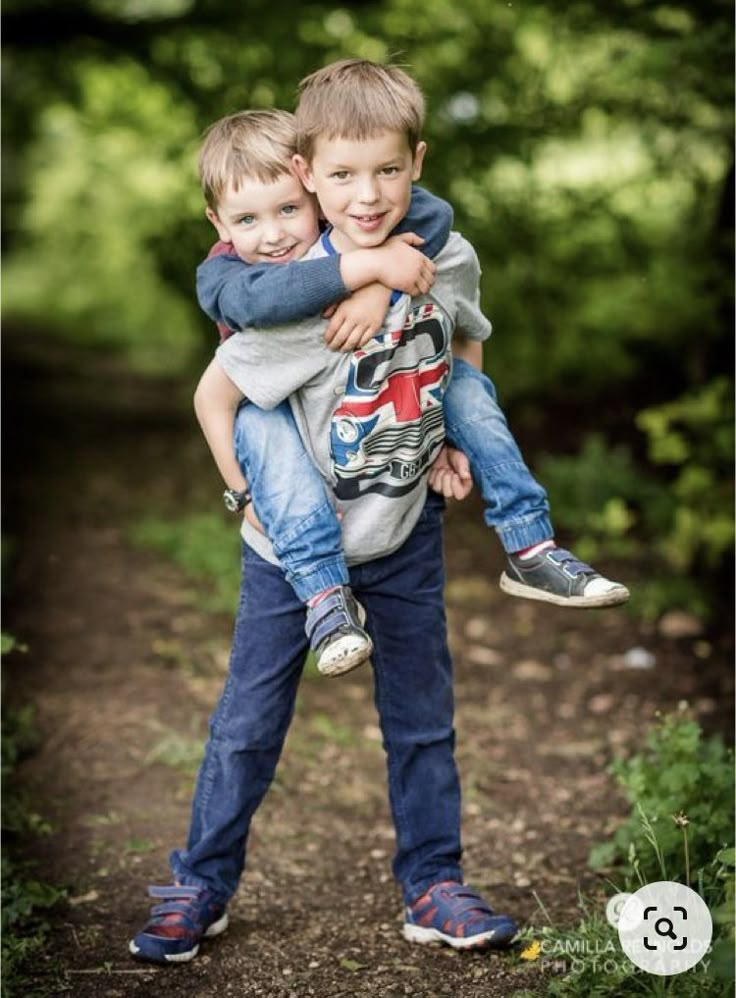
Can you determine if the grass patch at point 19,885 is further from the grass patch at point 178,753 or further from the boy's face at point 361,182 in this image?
the boy's face at point 361,182

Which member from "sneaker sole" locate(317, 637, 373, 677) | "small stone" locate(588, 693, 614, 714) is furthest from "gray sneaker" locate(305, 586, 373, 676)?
"small stone" locate(588, 693, 614, 714)

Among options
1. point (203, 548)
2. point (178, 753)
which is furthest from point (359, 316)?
point (203, 548)

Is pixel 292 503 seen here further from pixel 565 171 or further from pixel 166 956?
pixel 565 171

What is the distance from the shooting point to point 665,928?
2744 mm

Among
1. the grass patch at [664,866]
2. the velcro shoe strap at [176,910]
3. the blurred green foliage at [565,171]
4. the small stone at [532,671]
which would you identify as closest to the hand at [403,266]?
the grass patch at [664,866]

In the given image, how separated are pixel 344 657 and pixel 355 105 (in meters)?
1.14

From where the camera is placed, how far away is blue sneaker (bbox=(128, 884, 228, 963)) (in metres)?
3.04

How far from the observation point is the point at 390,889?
3578mm

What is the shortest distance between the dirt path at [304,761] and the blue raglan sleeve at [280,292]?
1.57 metres

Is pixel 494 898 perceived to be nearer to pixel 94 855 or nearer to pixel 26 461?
pixel 94 855

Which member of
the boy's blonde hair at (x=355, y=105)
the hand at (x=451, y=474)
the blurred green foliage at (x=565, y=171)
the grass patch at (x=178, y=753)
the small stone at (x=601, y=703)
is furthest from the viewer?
the blurred green foliage at (x=565, y=171)

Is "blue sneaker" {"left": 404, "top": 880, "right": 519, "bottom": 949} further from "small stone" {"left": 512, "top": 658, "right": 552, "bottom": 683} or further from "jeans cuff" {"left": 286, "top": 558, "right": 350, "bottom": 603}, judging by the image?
"small stone" {"left": 512, "top": 658, "right": 552, "bottom": 683}

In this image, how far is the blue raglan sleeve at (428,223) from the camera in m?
2.74

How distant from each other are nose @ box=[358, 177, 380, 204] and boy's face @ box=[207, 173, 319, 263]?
0.57ft
